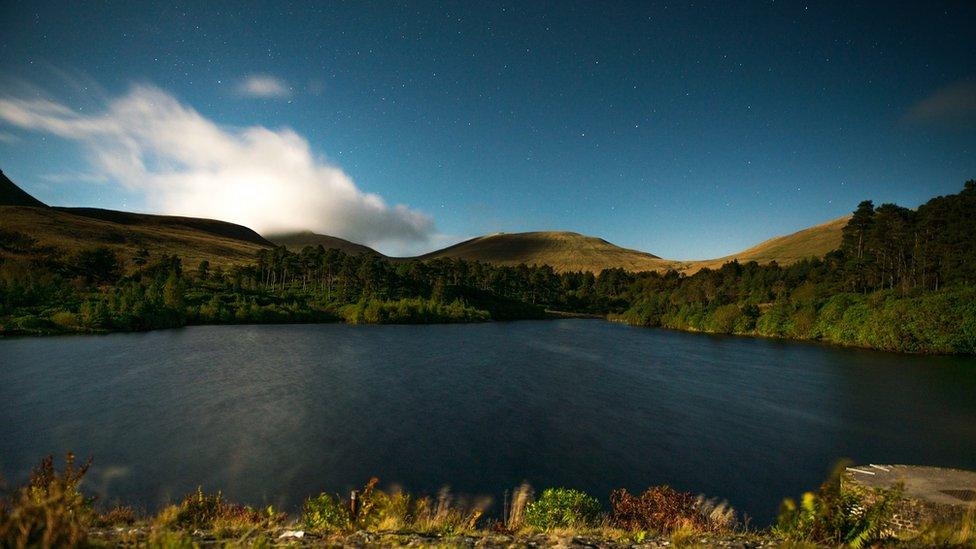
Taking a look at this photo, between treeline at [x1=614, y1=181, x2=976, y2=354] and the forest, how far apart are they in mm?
230

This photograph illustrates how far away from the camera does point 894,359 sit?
6331 cm

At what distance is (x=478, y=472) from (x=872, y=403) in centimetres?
3875

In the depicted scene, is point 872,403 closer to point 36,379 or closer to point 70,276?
point 36,379

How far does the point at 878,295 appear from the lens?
268ft

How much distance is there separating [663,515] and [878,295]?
9249cm

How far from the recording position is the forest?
68.2 metres

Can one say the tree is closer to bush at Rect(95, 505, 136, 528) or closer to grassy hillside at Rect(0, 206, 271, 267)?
grassy hillside at Rect(0, 206, 271, 267)

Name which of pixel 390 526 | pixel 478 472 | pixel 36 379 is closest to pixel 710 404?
pixel 478 472

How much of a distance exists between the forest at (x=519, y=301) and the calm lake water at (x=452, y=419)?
12480mm

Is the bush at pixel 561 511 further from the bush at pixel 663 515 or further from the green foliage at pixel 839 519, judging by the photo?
the green foliage at pixel 839 519

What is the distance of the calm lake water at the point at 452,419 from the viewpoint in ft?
73.5

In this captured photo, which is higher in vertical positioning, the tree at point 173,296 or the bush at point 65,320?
the tree at point 173,296

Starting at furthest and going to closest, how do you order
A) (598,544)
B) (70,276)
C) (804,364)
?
(70,276), (804,364), (598,544)

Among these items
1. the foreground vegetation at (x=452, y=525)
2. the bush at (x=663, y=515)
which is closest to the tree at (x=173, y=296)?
the foreground vegetation at (x=452, y=525)
